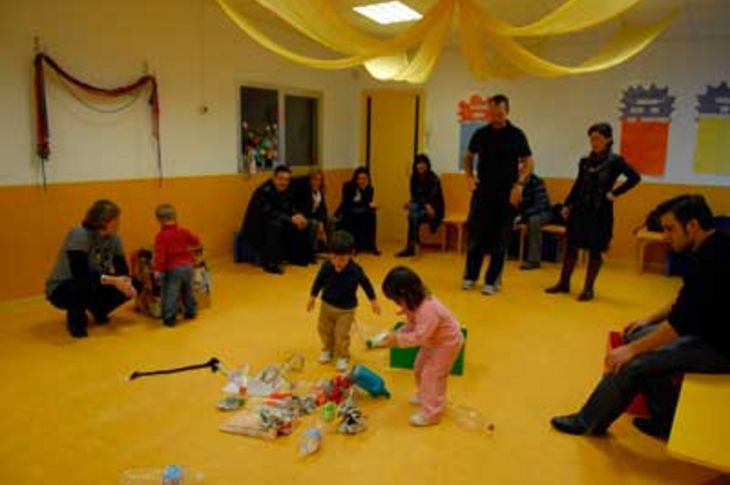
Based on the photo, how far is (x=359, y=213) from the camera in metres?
6.70

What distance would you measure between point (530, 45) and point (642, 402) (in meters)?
4.40

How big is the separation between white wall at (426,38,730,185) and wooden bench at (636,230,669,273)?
0.68 meters

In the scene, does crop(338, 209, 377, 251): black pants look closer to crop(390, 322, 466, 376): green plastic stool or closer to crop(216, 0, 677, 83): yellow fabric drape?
crop(216, 0, 677, 83): yellow fabric drape

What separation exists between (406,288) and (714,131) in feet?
15.7

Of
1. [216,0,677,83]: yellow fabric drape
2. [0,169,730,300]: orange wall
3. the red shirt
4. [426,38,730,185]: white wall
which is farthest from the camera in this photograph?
[426,38,730,185]: white wall

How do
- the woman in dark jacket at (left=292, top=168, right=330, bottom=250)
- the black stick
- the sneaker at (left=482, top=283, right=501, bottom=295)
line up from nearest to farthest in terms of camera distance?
1. the black stick
2. the sneaker at (left=482, top=283, right=501, bottom=295)
3. the woman in dark jacket at (left=292, top=168, right=330, bottom=250)

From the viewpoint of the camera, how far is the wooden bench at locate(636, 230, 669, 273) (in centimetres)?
580

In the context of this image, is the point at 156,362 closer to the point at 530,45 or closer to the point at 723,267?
the point at 723,267

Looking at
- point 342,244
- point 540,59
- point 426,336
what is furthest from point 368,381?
point 540,59

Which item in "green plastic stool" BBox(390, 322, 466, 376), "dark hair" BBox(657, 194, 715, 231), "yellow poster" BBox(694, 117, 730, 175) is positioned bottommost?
"green plastic stool" BBox(390, 322, 466, 376)

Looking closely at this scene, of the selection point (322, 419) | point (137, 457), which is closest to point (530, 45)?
point (322, 419)

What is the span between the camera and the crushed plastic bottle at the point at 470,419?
105 inches

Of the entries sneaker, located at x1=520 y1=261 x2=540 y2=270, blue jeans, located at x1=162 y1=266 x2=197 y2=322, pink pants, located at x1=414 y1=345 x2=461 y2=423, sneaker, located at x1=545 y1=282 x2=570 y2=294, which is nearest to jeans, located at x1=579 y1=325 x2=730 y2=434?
pink pants, located at x1=414 y1=345 x2=461 y2=423

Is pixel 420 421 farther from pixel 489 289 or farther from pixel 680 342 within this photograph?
pixel 489 289
